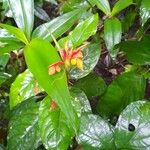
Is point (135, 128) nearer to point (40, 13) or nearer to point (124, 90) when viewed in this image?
point (124, 90)

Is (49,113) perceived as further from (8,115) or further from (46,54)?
(8,115)

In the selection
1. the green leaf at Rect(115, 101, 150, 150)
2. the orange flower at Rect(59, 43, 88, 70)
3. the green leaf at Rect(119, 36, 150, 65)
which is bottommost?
the green leaf at Rect(115, 101, 150, 150)

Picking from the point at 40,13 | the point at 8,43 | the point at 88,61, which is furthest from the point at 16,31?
the point at 40,13

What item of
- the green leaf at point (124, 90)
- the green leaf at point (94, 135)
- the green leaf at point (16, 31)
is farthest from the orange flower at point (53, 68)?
the green leaf at point (124, 90)

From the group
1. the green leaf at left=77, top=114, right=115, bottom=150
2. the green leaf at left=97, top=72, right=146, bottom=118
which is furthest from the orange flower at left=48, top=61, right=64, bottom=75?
the green leaf at left=97, top=72, right=146, bottom=118

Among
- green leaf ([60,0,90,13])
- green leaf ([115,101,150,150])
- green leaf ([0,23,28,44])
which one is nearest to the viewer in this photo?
green leaf ([0,23,28,44])

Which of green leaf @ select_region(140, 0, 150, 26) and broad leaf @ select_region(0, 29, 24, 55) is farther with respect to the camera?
green leaf @ select_region(140, 0, 150, 26)

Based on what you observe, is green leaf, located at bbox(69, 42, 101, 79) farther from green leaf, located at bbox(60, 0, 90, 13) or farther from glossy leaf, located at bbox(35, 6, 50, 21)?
glossy leaf, located at bbox(35, 6, 50, 21)
